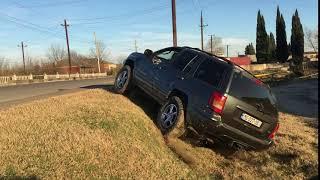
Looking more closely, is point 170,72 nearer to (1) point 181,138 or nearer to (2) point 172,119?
(2) point 172,119

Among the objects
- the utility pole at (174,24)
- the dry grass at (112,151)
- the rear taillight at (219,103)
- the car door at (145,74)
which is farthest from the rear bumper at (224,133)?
the utility pole at (174,24)

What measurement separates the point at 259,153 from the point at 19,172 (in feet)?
16.9

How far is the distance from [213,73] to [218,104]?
876 millimetres

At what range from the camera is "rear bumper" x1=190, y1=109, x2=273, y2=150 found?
8781 mm

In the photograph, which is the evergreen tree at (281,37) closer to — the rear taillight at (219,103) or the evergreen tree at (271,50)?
the evergreen tree at (271,50)

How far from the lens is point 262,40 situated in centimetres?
8962

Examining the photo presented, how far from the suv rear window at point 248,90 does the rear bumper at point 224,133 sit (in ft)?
1.88

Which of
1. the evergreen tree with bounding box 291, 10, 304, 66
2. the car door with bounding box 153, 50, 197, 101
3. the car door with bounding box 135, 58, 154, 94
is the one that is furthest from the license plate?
the evergreen tree with bounding box 291, 10, 304, 66

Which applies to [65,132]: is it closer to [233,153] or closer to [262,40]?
[233,153]

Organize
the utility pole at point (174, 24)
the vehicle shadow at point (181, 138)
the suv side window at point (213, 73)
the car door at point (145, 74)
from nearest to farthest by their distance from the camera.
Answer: the suv side window at point (213, 73), the vehicle shadow at point (181, 138), the car door at point (145, 74), the utility pole at point (174, 24)

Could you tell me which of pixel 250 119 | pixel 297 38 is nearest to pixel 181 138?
pixel 250 119

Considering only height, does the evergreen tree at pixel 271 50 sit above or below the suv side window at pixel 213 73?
below

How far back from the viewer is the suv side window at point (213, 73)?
9.06 metres

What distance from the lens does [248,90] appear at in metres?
8.96
